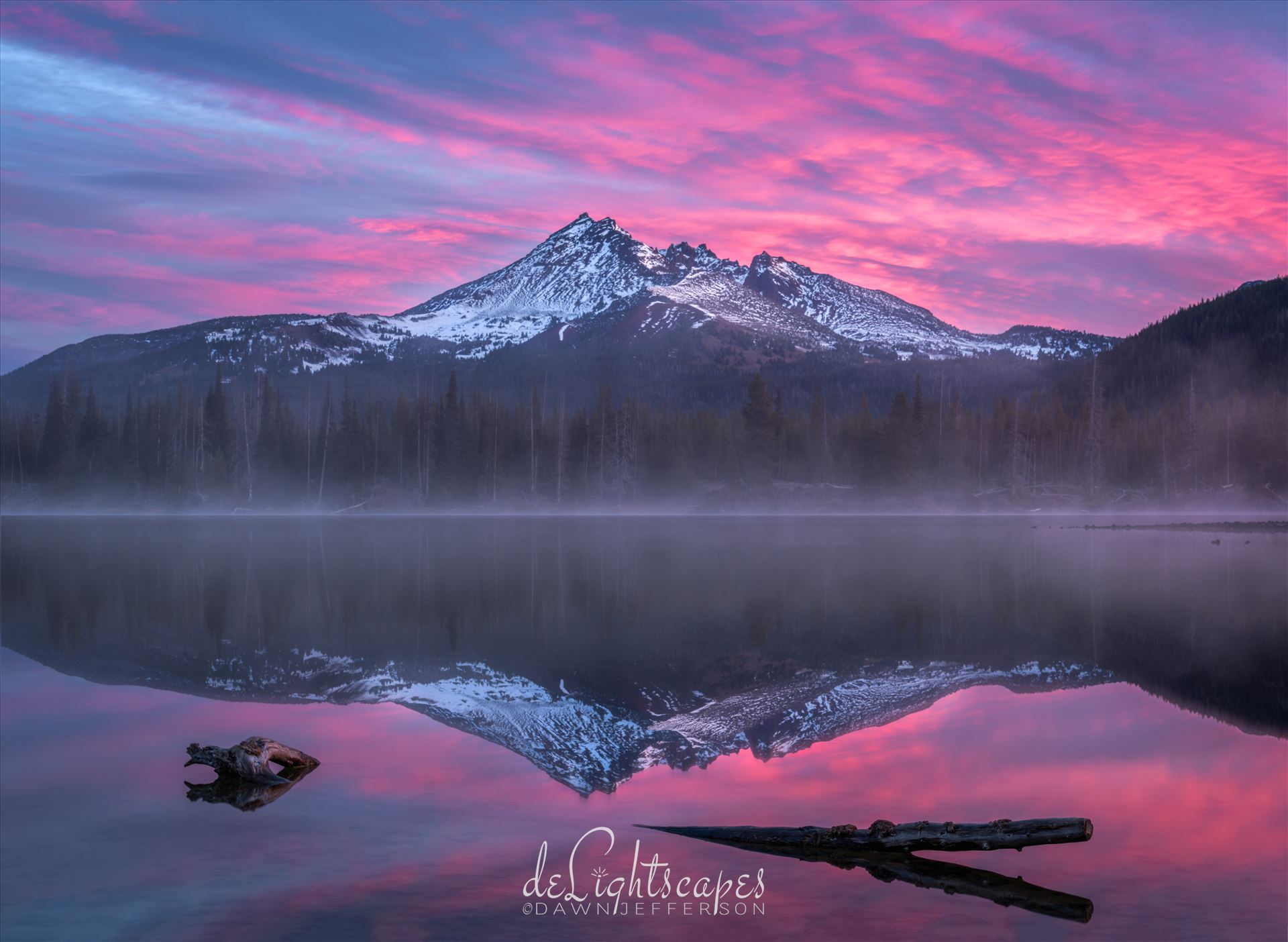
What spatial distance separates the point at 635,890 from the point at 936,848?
299 cm

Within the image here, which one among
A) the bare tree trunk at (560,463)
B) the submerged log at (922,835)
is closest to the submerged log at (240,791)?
the submerged log at (922,835)

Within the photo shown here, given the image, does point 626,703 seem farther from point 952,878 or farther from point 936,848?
point 952,878

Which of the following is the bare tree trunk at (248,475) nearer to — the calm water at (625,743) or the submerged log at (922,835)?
the calm water at (625,743)

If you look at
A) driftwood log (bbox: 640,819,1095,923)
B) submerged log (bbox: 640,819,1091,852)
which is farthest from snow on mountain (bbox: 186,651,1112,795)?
driftwood log (bbox: 640,819,1095,923)

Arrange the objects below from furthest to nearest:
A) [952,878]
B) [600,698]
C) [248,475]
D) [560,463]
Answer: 1. [248,475]
2. [560,463]
3. [600,698]
4. [952,878]

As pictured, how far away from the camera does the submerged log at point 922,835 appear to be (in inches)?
392

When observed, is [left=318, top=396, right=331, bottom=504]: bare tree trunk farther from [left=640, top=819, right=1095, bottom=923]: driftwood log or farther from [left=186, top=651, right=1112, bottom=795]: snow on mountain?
[left=640, top=819, right=1095, bottom=923]: driftwood log

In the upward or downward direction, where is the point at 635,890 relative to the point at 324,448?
downward

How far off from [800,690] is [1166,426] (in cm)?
12796

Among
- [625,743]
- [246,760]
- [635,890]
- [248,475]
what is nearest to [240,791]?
[246,760]

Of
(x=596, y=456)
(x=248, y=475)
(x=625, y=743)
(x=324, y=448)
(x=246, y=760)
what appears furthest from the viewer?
(x=324, y=448)

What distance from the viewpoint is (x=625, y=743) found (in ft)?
52.9

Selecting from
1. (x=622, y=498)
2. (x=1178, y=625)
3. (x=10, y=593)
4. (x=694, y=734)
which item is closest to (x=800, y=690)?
(x=694, y=734)

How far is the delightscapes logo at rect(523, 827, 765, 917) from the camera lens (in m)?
9.59
